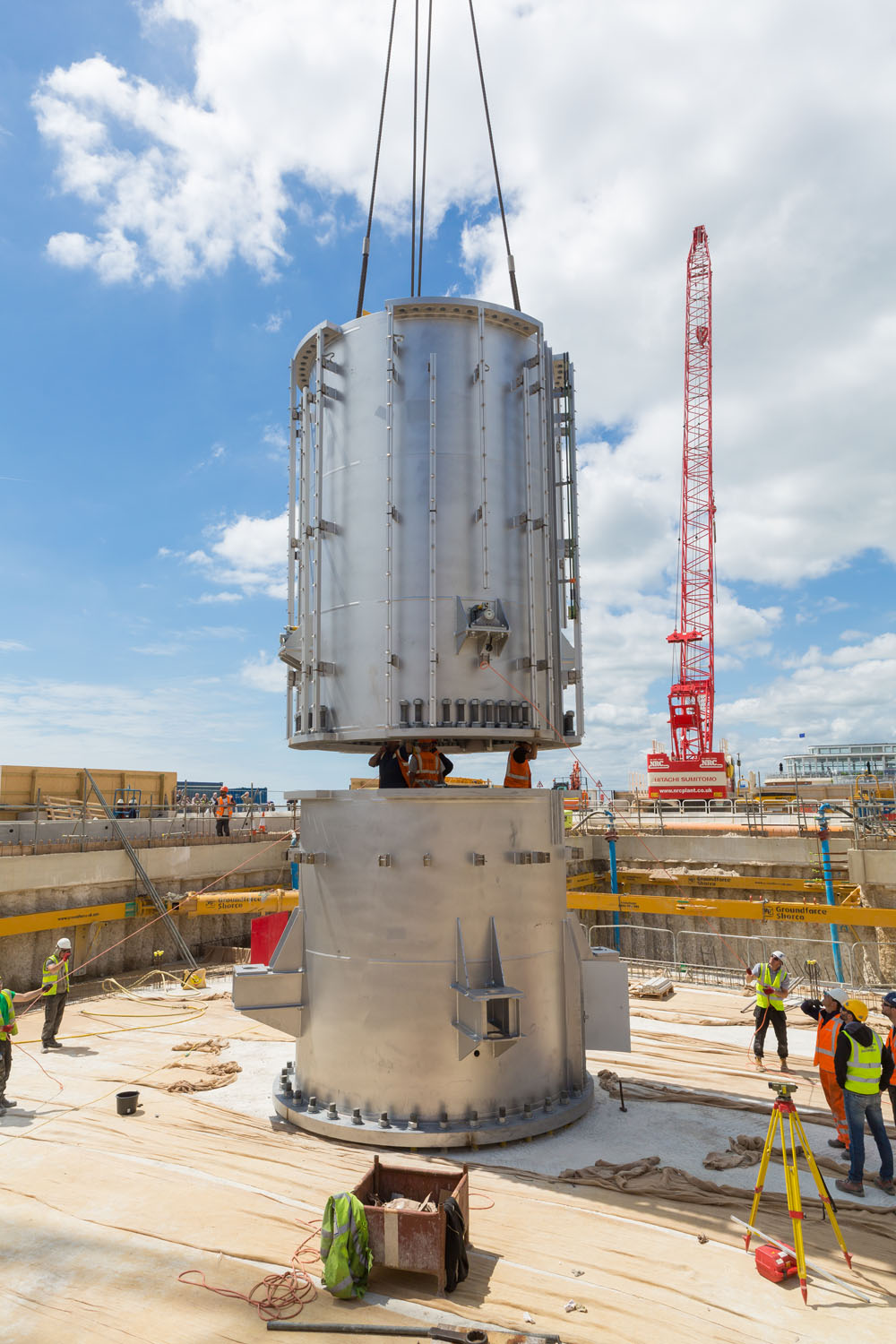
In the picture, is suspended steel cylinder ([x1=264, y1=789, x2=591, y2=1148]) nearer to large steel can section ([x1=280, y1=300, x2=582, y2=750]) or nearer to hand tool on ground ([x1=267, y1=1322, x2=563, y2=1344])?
large steel can section ([x1=280, y1=300, x2=582, y2=750])

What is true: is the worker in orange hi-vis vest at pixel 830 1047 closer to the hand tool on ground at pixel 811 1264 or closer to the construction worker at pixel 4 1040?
the hand tool on ground at pixel 811 1264

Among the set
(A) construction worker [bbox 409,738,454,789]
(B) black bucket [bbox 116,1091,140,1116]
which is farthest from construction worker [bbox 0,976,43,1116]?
(A) construction worker [bbox 409,738,454,789]

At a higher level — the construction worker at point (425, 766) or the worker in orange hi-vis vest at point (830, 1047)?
the construction worker at point (425, 766)

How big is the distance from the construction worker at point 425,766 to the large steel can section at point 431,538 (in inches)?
12.1

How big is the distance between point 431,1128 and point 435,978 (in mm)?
1524

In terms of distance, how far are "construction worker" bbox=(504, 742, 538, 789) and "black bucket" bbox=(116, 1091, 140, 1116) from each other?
228 inches

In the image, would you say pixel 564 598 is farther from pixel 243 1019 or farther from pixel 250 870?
pixel 250 870

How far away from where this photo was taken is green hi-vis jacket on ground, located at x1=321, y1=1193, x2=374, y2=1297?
5758mm

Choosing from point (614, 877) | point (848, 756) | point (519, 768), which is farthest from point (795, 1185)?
point (848, 756)

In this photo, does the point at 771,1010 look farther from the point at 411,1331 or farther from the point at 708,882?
the point at 708,882

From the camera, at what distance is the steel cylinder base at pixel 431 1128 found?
8383 mm

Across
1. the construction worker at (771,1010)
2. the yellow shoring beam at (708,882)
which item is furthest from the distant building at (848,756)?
the construction worker at (771,1010)

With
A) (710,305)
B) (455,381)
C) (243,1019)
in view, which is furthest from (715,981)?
(710,305)

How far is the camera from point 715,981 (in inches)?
717
